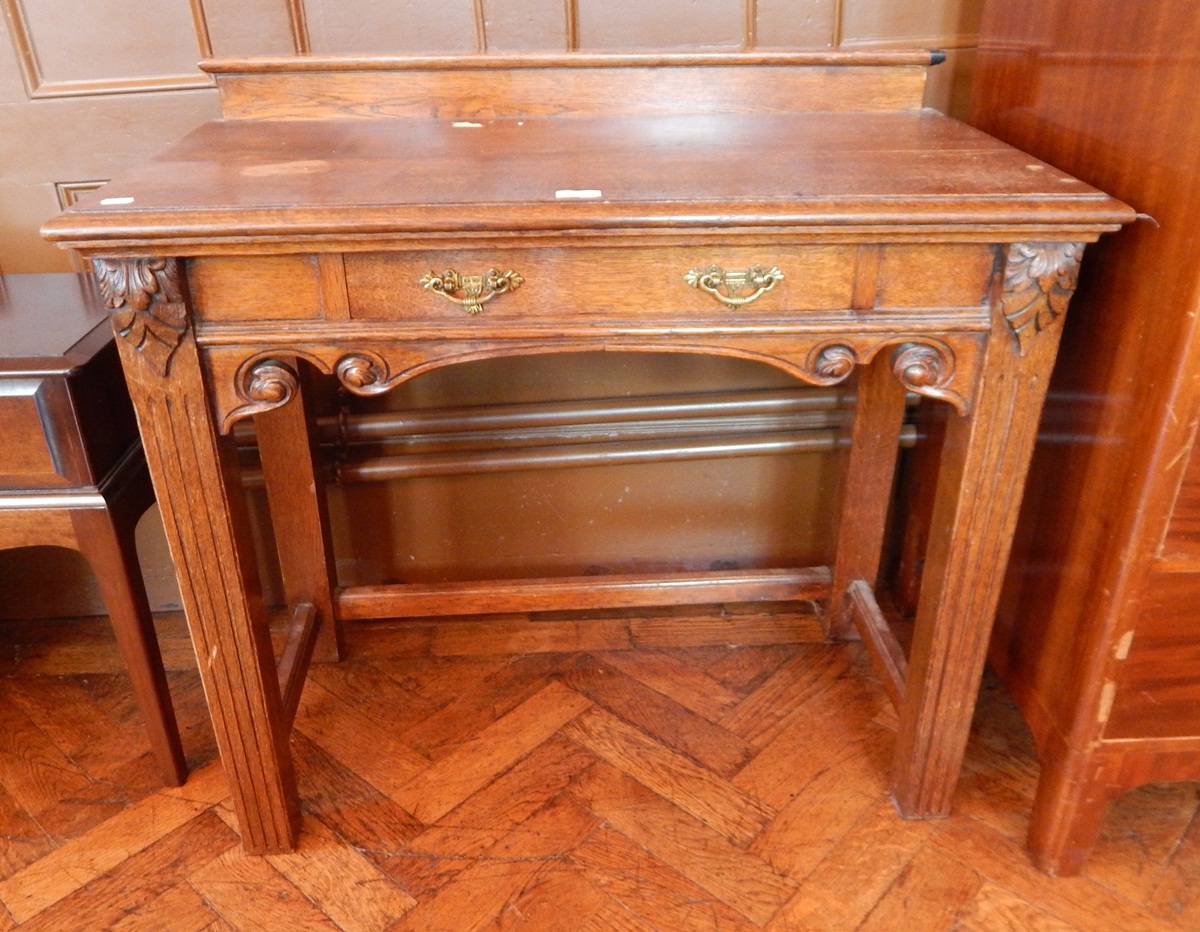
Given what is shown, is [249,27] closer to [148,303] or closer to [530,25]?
[530,25]

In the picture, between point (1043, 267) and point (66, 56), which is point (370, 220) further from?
point (66, 56)

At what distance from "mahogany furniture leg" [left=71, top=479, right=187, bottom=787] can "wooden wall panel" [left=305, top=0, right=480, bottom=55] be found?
0.68 m

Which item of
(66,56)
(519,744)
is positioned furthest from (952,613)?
(66,56)

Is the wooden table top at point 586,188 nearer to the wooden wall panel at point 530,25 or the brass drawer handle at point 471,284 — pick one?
the brass drawer handle at point 471,284

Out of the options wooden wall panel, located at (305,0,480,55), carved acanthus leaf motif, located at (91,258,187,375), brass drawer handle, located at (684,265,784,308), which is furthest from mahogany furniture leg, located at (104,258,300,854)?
wooden wall panel, located at (305,0,480,55)

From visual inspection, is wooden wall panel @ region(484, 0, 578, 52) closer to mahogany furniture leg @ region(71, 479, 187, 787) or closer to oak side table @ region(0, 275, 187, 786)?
oak side table @ region(0, 275, 187, 786)

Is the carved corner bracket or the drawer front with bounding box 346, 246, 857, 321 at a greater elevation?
the drawer front with bounding box 346, 246, 857, 321

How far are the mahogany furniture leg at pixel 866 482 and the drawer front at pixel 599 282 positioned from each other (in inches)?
20.6

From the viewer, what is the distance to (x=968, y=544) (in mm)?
1091

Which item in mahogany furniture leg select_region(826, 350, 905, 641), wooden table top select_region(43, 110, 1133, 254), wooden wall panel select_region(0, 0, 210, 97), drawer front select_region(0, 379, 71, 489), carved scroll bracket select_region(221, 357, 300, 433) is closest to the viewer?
wooden table top select_region(43, 110, 1133, 254)

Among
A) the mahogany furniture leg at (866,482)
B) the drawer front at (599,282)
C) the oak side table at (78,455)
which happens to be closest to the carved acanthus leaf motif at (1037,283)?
the drawer front at (599,282)

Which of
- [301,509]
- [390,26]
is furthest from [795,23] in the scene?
[301,509]

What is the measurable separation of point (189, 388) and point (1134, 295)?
99 cm

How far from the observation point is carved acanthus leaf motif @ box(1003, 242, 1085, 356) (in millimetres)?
919
